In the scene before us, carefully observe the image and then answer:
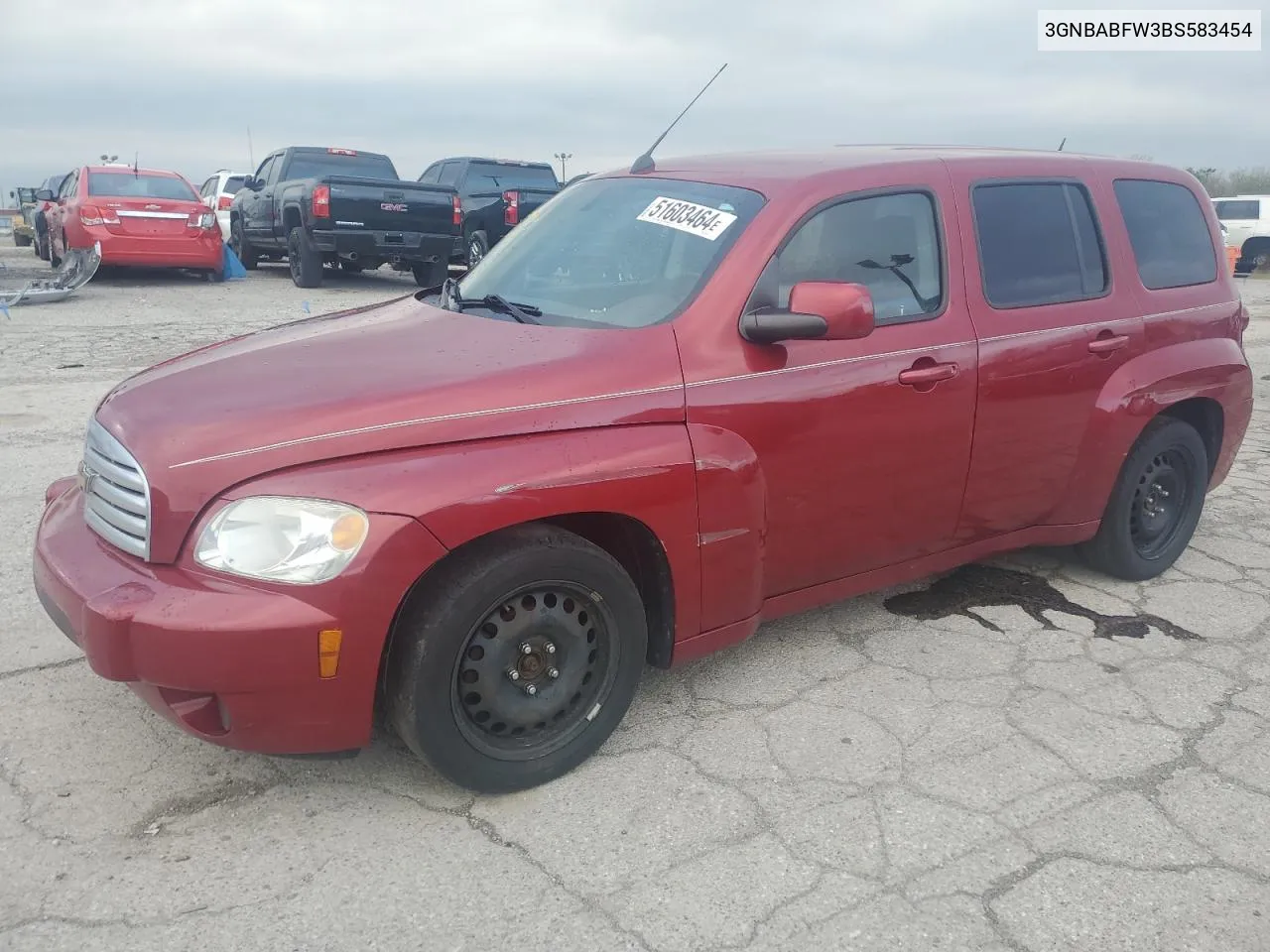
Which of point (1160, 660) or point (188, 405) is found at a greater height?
point (188, 405)

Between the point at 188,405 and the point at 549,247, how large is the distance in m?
1.48

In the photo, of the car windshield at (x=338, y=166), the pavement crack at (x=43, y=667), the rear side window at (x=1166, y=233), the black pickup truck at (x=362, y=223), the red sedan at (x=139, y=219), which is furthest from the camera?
the car windshield at (x=338, y=166)

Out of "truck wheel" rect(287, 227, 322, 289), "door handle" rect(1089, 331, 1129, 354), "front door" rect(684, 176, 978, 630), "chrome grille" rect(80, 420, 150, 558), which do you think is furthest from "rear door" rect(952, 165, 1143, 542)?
"truck wheel" rect(287, 227, 322, 289)

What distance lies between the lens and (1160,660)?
147 inches

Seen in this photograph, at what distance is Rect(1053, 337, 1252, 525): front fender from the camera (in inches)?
157

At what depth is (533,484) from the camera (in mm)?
2619

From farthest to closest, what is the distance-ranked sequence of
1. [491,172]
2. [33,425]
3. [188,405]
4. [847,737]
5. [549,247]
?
[491,172], [33,425], [549,247], [847,737], [188,405]

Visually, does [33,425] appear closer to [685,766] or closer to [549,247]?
[549,247]

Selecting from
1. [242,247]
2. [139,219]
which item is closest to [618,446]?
[139,219]

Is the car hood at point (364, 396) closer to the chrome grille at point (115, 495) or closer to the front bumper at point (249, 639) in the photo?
the chrome grille at point (115, 495)

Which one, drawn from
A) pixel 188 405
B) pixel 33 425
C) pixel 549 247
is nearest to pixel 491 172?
pixel 33 425

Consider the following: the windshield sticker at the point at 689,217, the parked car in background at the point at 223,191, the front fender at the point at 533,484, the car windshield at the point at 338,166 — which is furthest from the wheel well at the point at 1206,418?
the parked car in background at the point at 223,191

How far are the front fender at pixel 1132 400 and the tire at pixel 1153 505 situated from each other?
12 cm

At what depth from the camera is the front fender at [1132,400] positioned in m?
4.00
